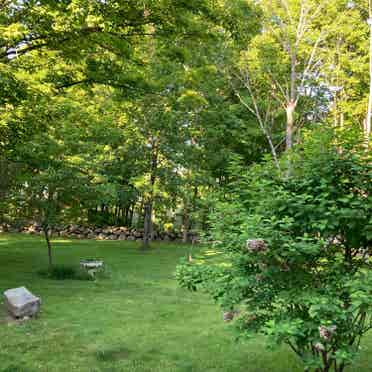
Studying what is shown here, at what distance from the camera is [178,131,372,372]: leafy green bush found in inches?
124

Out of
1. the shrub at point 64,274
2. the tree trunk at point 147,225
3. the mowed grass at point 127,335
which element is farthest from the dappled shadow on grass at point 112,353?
the tree trunk at point 147,225

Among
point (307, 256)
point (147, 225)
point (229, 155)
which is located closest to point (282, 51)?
point (147, 225)

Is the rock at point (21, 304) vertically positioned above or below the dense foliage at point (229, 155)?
below

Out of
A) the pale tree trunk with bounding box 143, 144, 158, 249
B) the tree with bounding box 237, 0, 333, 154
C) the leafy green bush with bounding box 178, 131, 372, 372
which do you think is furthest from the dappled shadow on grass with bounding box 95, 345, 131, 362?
the pale tree trunk with bounding box 143, 144, 158, 249

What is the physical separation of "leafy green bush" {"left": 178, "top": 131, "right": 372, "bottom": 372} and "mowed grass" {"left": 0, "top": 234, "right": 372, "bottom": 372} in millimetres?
590

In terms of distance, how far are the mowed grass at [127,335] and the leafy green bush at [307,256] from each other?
1.94ft

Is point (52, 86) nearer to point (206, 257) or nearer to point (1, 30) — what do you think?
point (1, 30)

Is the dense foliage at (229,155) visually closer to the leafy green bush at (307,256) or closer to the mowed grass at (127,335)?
the leafy green bush at (307,256)

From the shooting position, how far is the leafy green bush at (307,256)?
3.16m

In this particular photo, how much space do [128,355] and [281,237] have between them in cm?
316

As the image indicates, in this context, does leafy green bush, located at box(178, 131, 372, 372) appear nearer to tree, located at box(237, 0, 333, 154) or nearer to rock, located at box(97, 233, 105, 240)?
tree, located at box(237, 0, 333, 154)

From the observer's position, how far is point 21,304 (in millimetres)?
6910

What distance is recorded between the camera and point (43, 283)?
33.2ft

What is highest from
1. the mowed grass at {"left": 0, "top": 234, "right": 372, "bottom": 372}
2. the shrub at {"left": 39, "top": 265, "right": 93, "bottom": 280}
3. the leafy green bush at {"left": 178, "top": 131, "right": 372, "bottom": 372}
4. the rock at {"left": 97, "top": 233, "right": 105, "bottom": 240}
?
the leafy green bush at {"left": 178, "top": 131, "right": 372, "bottom": 372}
